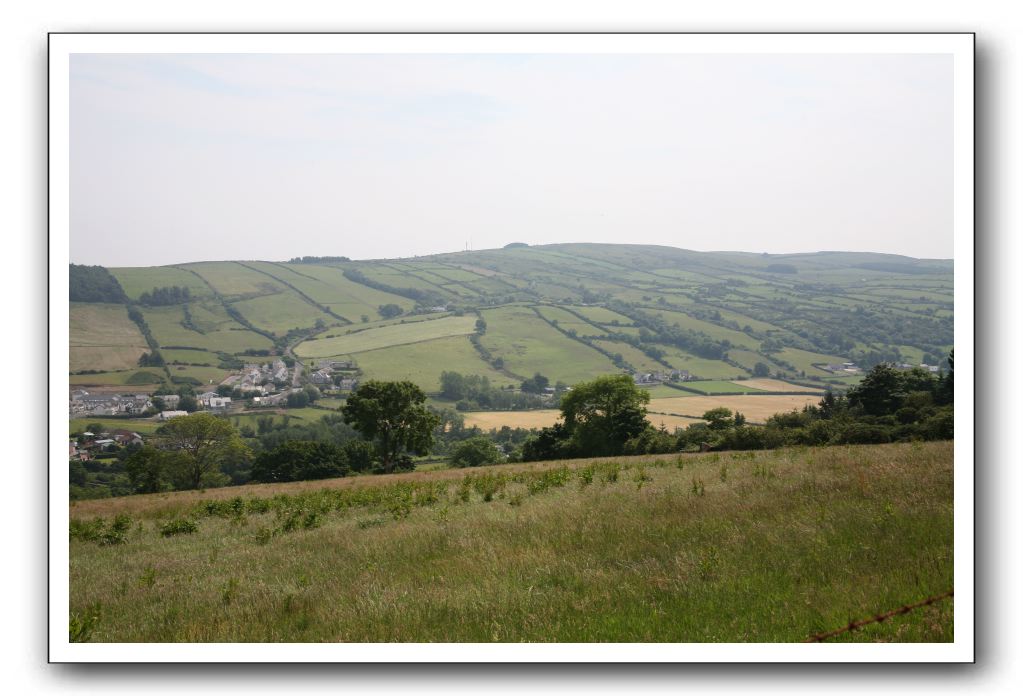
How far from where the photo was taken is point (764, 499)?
25.0 feet

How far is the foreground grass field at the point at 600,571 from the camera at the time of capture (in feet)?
18.0

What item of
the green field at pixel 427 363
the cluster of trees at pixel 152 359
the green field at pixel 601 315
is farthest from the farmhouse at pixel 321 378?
the green field at pixel 601 315

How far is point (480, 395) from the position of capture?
64.7 metres

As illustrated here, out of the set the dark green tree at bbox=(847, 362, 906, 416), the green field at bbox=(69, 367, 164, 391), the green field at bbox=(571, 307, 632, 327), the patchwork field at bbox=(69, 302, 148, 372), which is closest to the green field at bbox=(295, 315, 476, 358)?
the green field at bbox=(571, 307, 632, 327)

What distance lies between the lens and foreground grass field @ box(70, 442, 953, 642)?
18.0 ft

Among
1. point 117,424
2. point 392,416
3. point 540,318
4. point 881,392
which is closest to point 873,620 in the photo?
point 881,392

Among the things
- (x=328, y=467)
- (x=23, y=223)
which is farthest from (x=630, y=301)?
(x=23, y=223)

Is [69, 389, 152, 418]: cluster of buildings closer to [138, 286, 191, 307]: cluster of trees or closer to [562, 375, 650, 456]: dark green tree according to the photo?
[138, 286, 191, 307]: cluster of trees

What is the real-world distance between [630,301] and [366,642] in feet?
250

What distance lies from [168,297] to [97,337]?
94.3ft

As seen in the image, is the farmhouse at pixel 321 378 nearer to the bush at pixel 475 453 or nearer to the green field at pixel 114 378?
the bush at pixel 475 453

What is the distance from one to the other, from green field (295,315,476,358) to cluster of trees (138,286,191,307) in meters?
16.2

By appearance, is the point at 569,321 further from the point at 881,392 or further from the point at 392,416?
the point at 881,392

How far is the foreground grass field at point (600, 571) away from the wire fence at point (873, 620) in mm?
52
